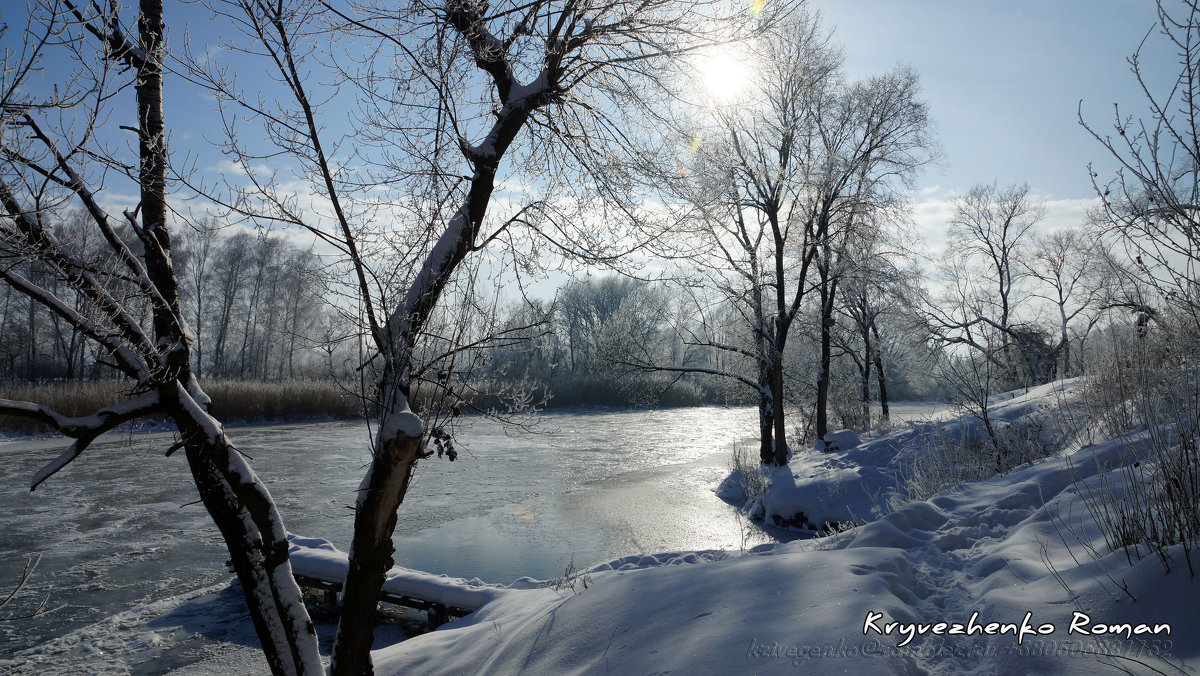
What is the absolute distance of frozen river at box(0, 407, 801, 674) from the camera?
6.45 meters

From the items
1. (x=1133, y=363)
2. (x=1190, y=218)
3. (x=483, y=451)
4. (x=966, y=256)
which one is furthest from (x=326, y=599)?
(x=966, y=256)

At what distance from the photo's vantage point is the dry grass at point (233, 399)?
19.0m

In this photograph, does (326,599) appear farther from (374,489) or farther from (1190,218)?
(1190,218)

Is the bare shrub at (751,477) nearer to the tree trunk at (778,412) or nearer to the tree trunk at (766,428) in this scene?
the tree trunk at (766,428)

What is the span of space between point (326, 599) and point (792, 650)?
6602mm

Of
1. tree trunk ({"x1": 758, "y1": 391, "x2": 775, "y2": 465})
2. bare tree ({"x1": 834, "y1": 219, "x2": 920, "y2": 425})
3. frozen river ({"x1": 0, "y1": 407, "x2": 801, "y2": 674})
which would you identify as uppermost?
bare tree ({"x1": 834, "y1": 219, "x2": 920, "y2": 425})

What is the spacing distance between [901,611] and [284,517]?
1055cm

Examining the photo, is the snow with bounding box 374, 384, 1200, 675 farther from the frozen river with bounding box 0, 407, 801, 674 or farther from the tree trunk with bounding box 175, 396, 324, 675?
the frozen river with bounding box 0, 407, 801, 674

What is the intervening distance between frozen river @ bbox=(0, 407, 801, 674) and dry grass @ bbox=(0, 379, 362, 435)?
1819 millimetres

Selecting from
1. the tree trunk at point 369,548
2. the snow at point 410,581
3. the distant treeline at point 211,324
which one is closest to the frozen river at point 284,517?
the snow at point 410,581

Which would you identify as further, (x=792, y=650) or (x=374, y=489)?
(x=374, y=489)

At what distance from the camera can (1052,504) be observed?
4.29 metres

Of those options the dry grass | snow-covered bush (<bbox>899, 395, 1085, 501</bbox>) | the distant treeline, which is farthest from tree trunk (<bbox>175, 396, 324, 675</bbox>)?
the distant treeline

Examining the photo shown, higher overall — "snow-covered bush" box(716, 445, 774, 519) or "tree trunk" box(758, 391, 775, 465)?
"tree trunk" box(758, 391, 775, 465)
